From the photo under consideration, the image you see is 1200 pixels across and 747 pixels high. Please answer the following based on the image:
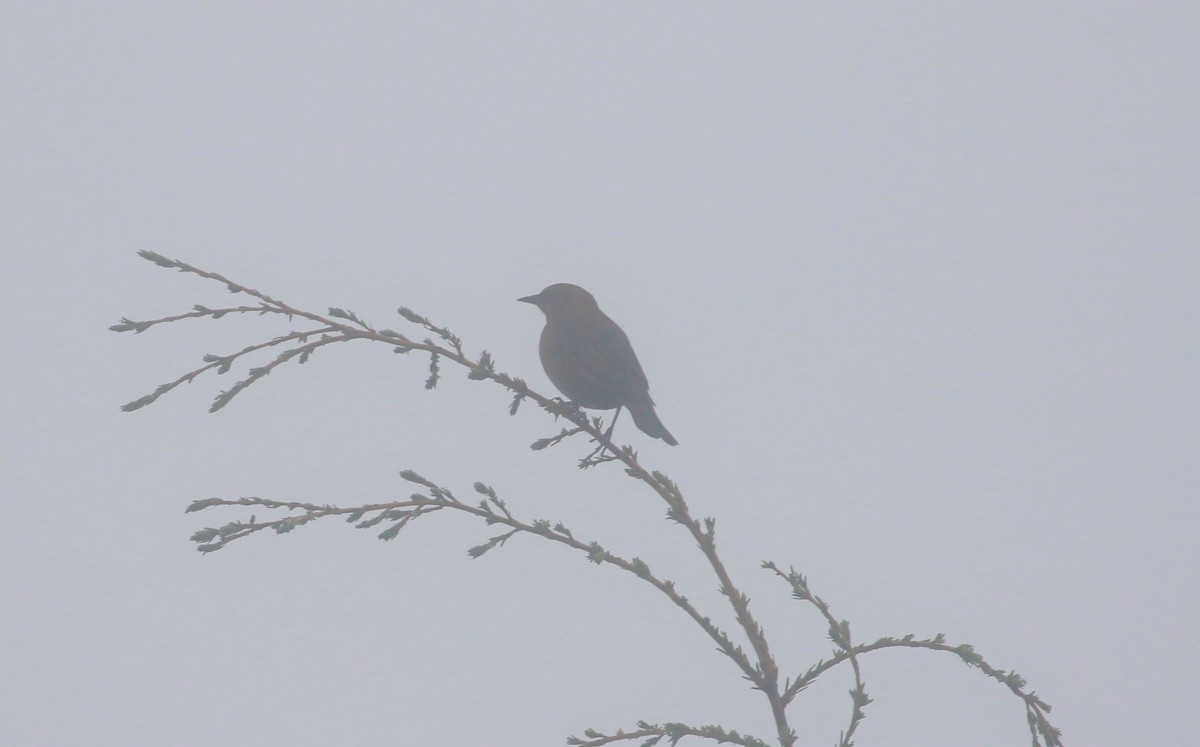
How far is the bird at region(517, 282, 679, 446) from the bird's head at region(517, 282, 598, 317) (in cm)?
25

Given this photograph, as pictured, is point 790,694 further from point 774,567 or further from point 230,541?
point 230,541

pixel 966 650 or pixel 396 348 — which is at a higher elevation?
pixel 396 348

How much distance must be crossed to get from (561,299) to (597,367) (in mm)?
1127

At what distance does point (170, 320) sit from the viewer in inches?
131

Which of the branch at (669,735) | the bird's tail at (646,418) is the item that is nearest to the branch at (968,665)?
the branch at (669,735)

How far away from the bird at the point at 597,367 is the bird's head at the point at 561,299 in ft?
0.81

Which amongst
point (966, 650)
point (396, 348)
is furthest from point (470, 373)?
point (966, 650)

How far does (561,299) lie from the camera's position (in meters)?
7.21

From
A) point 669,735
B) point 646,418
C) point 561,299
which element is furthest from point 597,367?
point 669,735

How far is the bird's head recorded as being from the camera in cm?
711

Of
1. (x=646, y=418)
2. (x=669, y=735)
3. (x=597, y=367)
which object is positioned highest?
(x=597, y=367)

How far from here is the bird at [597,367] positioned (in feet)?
20.1

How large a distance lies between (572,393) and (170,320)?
316 centimetres

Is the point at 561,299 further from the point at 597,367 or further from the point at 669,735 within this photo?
the point at 669,735
